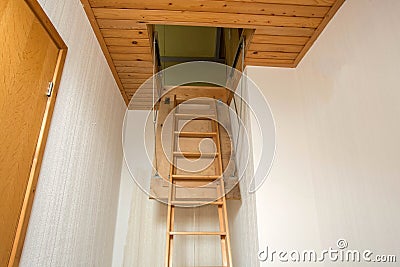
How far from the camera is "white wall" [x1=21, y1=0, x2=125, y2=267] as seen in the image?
1312 millimetres

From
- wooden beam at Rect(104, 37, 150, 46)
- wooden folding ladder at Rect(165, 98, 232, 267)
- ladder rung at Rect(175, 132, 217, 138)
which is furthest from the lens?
ladder rung at Rect(175, 132, 217, 138)

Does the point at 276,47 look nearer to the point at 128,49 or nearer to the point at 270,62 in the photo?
the point at 270,62

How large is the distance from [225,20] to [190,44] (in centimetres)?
241

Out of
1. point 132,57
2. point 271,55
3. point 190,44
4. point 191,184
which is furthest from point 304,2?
point 190,44

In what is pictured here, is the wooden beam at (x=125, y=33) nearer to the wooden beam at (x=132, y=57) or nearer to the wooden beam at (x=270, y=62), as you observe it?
the wooden beam at (x=132, y=57)

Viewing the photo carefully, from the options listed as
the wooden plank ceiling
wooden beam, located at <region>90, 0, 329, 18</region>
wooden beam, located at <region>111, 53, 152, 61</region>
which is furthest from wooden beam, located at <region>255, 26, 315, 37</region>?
wooden beam, located at <region>111, 53, 152, 61</region>

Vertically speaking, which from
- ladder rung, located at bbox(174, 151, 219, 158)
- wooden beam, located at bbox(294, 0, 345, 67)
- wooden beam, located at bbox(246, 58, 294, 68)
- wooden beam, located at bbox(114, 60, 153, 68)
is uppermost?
wooden beam, located at bbox(114, 60, 153, 68)

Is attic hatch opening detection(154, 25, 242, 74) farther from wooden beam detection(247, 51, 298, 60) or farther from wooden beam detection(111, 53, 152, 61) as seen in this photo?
wooden beam detection(247, 51, 298, 60)

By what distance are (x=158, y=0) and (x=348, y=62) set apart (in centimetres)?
130

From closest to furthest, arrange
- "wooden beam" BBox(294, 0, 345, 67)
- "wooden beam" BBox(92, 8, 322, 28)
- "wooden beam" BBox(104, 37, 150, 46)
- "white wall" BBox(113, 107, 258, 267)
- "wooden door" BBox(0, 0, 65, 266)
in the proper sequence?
"wooden door" BBox(0, 0, 65, 266), "wooden beam" BBox(294, 0, 345, 67), "wooden beam" BBox(92, 8, 322, 28), "wooden beam" BBox(104, 37, 150, 46), "white wall" BBox(113, 107, 258, 267)

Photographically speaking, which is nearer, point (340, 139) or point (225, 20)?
point (340, 139)

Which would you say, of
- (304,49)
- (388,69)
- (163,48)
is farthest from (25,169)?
Result: (163,48)

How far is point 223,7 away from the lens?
1.82m

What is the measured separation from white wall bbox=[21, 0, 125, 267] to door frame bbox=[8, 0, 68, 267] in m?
0.06
